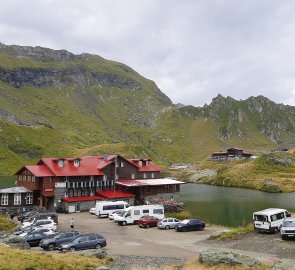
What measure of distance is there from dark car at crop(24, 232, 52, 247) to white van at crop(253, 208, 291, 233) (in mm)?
27980

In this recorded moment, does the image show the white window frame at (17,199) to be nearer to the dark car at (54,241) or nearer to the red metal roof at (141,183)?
the red metal roof at (141,183)

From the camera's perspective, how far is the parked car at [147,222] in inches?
2584

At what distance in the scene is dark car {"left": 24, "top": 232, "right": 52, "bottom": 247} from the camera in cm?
4666

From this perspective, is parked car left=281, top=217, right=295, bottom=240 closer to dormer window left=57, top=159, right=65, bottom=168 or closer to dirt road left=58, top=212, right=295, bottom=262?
dirt road left=58, top=212, right=295, bottom=262

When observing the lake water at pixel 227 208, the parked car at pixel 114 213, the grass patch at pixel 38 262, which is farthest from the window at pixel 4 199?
the grass patch at pixel 38 262

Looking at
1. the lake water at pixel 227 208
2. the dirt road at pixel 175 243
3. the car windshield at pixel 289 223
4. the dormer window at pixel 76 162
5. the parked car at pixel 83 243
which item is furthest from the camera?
the dormer window at pixel 76 162

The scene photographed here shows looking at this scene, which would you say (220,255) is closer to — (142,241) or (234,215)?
(142,241)

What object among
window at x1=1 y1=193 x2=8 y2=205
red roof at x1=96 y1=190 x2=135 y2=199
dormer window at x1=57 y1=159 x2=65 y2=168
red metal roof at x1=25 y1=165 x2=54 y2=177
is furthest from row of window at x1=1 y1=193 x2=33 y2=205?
red roof at x1=96 y1=190 x2=135 y2=199

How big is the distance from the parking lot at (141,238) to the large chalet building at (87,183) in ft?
41.8

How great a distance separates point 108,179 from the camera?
333 ft

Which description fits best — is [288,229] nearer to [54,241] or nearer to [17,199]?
[54,241]

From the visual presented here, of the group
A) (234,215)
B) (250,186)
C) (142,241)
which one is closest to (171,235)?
(142,241)

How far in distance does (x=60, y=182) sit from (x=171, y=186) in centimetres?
3278

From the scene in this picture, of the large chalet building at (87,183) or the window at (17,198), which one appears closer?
the window at (17,198)
